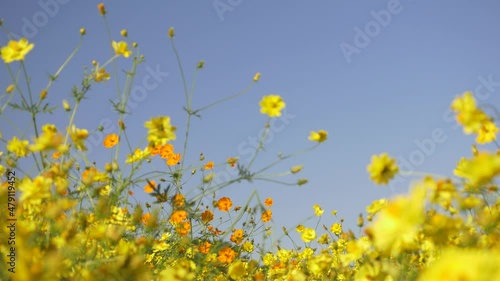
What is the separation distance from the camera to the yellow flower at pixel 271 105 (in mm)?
2438

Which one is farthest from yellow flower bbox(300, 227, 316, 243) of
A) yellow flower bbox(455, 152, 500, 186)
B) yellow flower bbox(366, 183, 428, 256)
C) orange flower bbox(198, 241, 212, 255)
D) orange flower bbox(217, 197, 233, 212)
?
yellow flower bbox(366, 183, 428, 256)

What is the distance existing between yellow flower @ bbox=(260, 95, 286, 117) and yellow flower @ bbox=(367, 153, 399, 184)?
0.79 metres

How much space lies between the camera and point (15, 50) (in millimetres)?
2230

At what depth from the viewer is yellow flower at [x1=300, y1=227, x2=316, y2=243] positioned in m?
4.12

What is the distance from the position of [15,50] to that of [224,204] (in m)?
2.29

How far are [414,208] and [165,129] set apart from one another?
1468 millimetres

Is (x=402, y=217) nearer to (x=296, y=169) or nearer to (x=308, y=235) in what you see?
(x=296, y=169)

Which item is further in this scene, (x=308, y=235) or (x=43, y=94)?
(x=308, y=235)

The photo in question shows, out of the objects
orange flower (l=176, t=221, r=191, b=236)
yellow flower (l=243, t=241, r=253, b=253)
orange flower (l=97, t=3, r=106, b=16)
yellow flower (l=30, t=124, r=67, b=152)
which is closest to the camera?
yellow flower (l=30, t=124, r=67, b=152)

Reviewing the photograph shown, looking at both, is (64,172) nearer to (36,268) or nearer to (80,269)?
(80,269)

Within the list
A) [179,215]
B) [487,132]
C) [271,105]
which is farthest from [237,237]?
[487,132]

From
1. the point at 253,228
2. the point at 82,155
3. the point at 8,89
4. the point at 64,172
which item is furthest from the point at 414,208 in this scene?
the point at 253,228

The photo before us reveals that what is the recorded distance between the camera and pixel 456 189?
1648 mm

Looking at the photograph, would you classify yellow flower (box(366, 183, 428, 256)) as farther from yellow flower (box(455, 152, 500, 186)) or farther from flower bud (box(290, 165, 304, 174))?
flower bud (box(290, 165, 304, 174))
